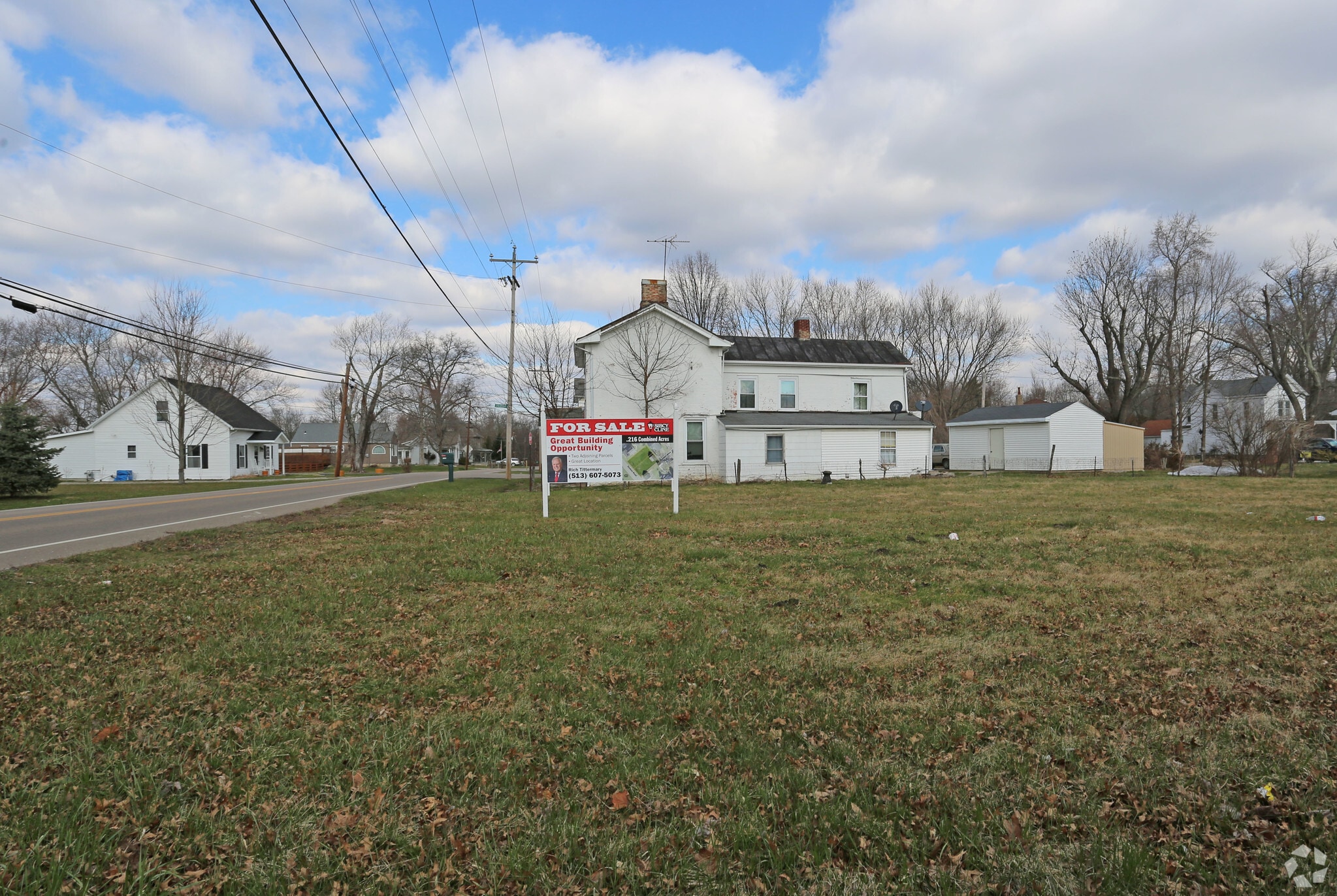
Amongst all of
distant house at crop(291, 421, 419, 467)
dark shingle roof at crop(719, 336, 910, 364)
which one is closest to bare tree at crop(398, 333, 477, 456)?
distant house at crop(291, 421, 419, 467)

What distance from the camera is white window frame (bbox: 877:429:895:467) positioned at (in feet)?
104

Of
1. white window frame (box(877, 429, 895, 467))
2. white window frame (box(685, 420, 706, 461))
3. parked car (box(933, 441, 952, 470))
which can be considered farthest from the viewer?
parked car (box(933, 441, 952, 470))

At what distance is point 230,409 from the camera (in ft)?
155

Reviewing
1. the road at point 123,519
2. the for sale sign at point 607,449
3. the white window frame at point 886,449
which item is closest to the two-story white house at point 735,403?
the white window frame at point 886,449

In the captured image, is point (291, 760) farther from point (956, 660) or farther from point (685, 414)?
point (685, 414)

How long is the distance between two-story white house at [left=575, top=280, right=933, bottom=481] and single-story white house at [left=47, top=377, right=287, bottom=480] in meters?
27.5

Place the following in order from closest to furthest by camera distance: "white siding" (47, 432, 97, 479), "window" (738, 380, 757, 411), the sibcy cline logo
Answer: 1. the sibcy cline logo
2. "window" (738, 380, 757, 411)
3. "white siding" (47, 432, 97, 479)

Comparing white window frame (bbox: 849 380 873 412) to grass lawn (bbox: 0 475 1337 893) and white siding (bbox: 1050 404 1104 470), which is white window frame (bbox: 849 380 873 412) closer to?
white siding (bbox: 1050 404 1104 470)

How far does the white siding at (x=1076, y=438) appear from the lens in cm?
3466

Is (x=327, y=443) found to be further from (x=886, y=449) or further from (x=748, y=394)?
(x=886, y=449)

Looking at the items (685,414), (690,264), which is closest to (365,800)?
(685,414)

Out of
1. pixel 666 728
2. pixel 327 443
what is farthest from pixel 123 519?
pixel 327 443

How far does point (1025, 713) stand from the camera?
14.5ft

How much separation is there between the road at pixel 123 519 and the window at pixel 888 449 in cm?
2251
